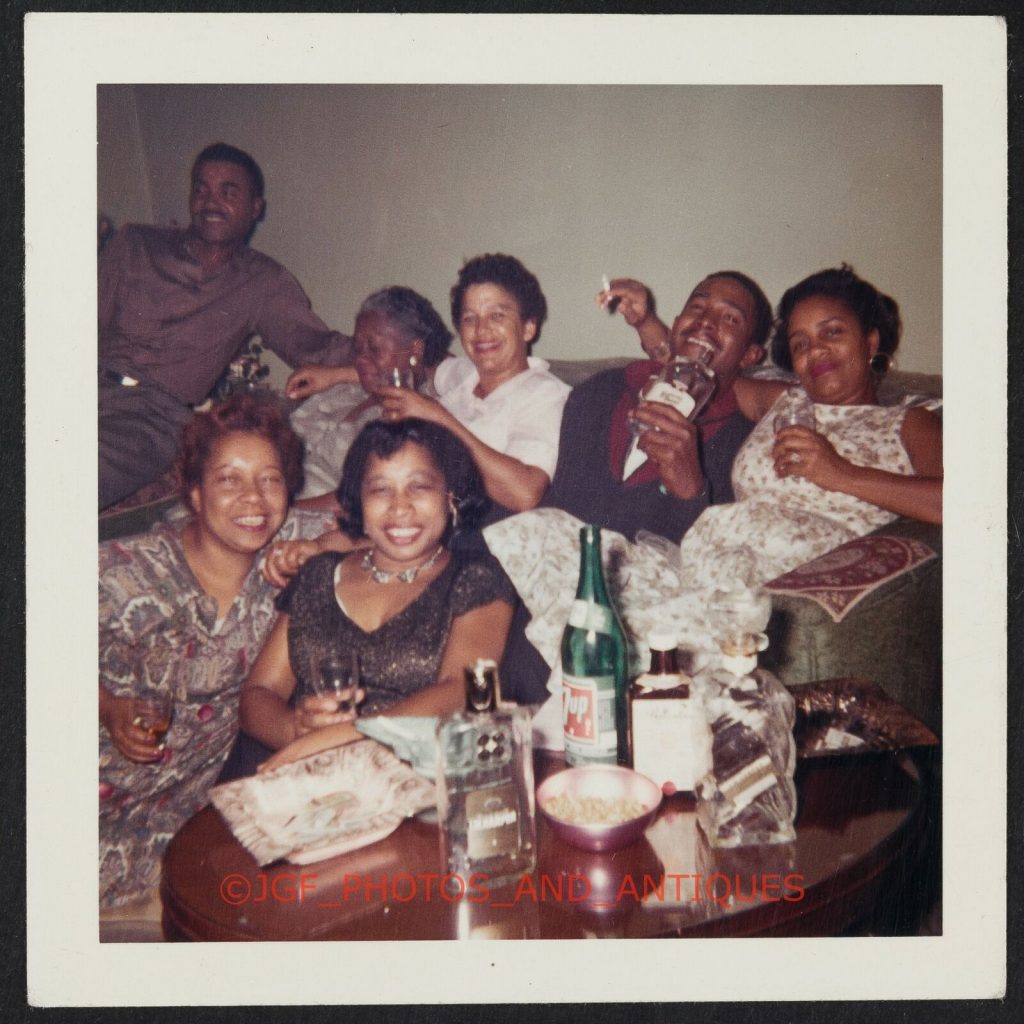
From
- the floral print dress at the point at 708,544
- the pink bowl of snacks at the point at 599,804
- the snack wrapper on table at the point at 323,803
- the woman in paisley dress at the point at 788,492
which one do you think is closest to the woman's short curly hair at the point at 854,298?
the woman in paisley dress at the point at 788,492

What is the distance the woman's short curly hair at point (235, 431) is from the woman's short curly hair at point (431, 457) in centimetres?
8

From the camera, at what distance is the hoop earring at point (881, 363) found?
1.44 metres

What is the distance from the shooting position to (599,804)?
1.17 m

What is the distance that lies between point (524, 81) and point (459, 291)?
0.30 m

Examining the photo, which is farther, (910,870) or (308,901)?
(910,870)

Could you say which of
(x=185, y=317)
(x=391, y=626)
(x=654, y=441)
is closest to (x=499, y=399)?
(x=654, y=441)

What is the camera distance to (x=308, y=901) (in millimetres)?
1139

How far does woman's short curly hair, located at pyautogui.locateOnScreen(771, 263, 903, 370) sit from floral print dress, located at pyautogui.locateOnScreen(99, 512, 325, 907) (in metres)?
0.77

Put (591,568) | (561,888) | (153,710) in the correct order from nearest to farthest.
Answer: (561,888)
(591,568)
(153,710)

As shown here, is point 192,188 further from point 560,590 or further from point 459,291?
point 560,590

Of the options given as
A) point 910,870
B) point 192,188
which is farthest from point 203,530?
point 910,870

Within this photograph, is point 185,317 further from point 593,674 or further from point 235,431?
point 593,674

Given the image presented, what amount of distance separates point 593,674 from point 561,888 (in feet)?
0.89

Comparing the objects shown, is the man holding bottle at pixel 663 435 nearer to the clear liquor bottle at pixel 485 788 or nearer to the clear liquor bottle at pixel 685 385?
the clear liquor bottle at pixel 685 385
